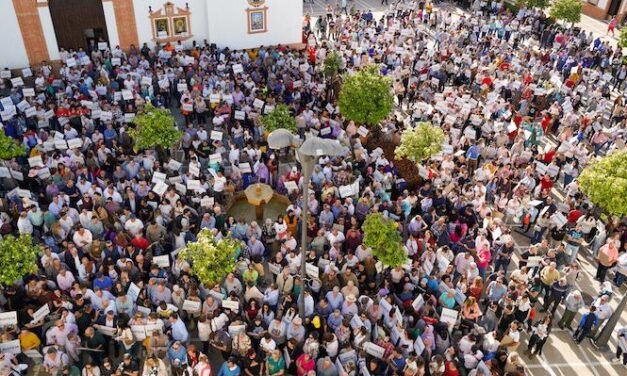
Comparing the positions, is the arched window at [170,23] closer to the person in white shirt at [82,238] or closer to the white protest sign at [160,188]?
the white protest sign at [160,188]

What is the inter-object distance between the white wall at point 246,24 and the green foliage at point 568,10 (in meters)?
15.7

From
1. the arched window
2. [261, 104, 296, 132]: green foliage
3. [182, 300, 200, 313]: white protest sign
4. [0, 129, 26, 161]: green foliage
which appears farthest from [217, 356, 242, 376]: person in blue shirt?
the arched window

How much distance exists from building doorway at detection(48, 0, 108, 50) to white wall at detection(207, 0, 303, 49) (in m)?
5.10

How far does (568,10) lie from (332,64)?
17447 millimetres

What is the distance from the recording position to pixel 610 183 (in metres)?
14.9

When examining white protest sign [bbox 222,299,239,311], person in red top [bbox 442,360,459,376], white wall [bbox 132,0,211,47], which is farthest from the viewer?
white wall [bbox 132,0,211,47]

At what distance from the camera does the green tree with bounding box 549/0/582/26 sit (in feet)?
105

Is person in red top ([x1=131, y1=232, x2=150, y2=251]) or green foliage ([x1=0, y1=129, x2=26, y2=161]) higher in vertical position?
green foliage ([x1=0, y1=129, x2=26, y2=161])

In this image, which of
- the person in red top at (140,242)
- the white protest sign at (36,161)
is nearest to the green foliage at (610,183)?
Answer: the person in red top at (140,242)

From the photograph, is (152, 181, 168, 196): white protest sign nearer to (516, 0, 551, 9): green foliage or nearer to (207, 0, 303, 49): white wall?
(207, 0, 303, 49): white wall

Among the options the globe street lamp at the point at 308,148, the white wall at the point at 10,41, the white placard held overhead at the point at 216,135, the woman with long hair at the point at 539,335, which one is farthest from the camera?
the white wall at the point at 10,41

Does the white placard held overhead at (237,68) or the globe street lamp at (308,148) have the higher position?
the globe street lamp at (308,148)

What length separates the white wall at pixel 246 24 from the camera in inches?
1058

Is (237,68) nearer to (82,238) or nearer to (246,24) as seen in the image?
(246,24)
